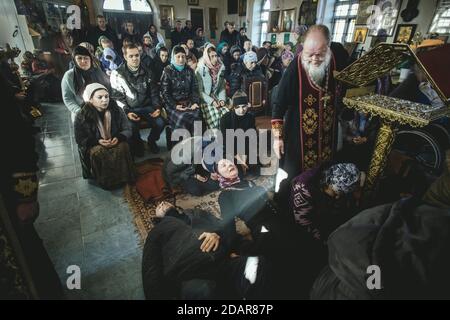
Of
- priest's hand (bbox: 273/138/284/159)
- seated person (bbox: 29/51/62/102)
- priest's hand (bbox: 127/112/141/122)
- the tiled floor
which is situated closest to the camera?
the tiled floor

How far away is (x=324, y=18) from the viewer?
1141 cm

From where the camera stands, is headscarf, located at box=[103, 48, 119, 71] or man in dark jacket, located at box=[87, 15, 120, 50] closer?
headscarf, located at box=[103, 48, 119, 71]

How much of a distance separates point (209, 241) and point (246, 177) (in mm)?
2187

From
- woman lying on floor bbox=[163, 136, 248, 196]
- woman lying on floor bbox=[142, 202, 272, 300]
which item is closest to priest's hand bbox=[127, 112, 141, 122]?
woman lying on floor bbox=[163, 136, 248, 196]

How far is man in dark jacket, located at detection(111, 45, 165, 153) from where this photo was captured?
4.52 metres

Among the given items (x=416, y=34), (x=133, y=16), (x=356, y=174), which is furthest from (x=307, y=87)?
(x=133, y=16)

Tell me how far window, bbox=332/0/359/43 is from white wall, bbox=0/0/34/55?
1226 cm

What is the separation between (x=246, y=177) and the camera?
407cm

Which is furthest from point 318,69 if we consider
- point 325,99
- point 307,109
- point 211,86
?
point 211,86

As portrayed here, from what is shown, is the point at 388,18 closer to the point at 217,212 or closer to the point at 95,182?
the point at 217,212

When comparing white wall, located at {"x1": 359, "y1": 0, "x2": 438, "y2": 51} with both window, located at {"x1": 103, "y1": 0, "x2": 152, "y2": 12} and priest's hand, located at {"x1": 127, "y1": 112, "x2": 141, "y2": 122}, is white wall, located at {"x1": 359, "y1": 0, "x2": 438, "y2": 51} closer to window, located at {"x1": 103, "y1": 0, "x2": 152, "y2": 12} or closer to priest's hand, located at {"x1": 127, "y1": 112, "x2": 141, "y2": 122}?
priest's hand, located at {"x1": 127, "y1": 112, "x2": 141, "y2": 122}

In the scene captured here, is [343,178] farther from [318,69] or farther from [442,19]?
[442,19]

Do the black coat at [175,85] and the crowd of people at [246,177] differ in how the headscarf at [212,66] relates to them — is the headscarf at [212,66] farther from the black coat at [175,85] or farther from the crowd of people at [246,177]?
the black coat at [175,85]
